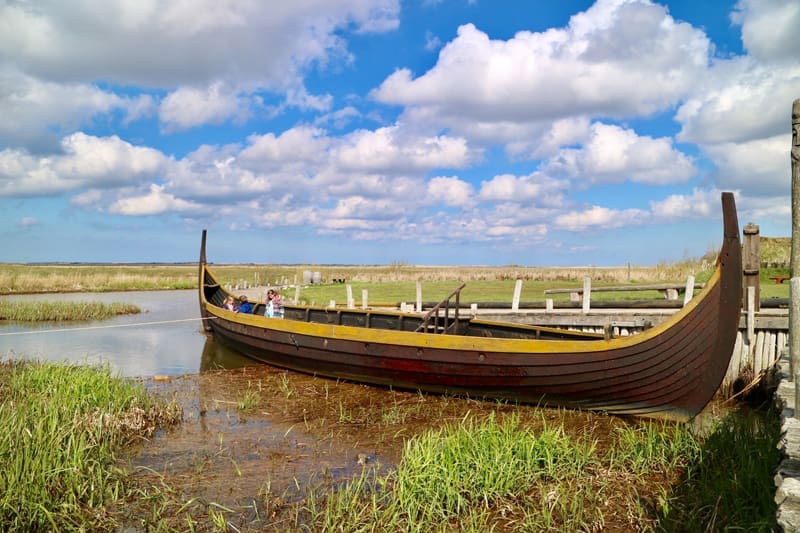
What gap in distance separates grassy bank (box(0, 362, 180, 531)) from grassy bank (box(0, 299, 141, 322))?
16.4 metres

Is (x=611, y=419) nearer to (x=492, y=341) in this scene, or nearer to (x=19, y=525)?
(x=492, y=341)

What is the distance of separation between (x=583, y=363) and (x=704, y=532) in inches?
153

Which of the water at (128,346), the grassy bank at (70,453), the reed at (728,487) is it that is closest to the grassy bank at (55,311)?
the water at (128,346)

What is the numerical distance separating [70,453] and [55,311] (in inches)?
802

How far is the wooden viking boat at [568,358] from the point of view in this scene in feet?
24.8

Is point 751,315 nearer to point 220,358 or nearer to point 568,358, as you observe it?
point 568,358

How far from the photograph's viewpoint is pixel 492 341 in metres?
9.09

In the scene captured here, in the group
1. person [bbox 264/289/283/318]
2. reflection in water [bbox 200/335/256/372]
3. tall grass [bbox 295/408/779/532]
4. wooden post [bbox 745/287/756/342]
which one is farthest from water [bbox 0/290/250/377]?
wooden post [bbox 745/287/756/342]

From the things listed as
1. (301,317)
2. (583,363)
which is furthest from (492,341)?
(301,317)

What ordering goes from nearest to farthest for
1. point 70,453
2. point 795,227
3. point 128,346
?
point 70,453 → point 795,227 → point 128,346

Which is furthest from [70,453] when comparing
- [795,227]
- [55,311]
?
[55,311]

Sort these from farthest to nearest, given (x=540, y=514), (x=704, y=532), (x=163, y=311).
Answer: (x=163, y=311) < (x=540, y=514) < (x=704, y=532)

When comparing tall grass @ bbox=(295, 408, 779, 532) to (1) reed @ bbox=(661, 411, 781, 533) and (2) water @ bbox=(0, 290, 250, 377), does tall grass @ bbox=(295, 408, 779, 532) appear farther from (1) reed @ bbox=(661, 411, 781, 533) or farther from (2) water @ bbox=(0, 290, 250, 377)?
(2) water @ bbox=(0, 290, 250, 377)

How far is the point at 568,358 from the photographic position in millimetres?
8438
